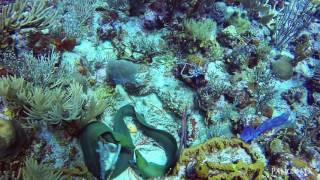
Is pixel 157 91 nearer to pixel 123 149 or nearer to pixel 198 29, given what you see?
pixel 123 149

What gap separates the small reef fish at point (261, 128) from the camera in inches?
195

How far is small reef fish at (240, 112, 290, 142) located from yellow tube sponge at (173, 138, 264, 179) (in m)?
0.43

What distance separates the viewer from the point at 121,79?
5223 mm

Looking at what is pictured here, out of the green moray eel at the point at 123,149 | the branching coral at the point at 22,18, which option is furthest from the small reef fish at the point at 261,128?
the branching coral at the point at 22,18

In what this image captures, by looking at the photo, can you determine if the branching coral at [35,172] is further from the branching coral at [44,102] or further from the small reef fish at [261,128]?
the small reef fish at [261,128]

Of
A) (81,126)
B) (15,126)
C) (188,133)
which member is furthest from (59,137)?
(188,133)

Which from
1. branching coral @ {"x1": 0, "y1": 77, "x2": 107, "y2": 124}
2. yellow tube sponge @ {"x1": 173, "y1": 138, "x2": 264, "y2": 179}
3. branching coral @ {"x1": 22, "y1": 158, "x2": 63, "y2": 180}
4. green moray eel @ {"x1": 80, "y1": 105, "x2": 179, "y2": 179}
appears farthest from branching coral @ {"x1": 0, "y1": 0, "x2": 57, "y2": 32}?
yellow tube sponge @ {"x1": 173, "y1": 138, "x2": 264, "y2": 179}

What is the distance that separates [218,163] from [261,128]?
127 centimetres

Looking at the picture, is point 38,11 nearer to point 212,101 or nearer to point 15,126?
point 15,126

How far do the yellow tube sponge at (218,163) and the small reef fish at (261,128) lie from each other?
434 millimetres

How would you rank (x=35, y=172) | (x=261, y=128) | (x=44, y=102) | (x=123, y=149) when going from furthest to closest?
(x=261, y=128) < (x=123, y=149) < (x=44, y=102) < (x=35, y=172)

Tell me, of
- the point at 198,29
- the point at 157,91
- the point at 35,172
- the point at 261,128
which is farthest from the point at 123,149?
the point at 198,29

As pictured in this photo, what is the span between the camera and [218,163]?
13.6 ft

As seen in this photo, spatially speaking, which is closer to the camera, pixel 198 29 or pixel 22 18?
pixel 22 18
